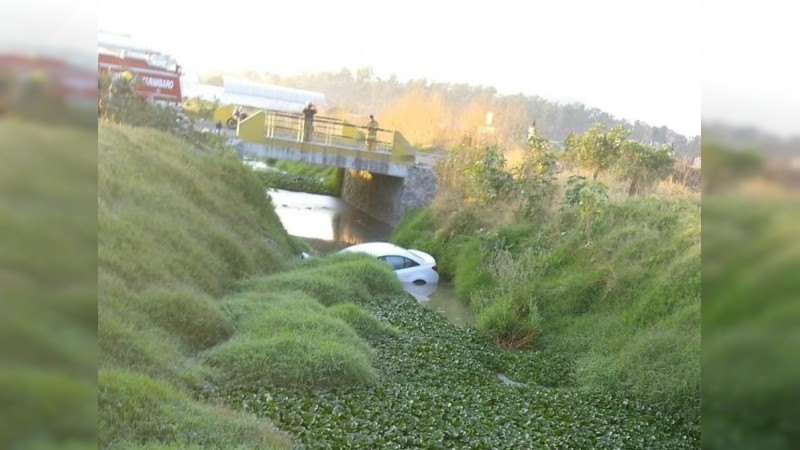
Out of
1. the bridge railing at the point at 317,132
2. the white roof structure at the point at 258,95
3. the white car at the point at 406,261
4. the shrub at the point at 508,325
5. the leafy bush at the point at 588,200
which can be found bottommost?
the shrub at the point at 508,325

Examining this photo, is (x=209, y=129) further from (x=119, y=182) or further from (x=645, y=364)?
(x=645, y=364)

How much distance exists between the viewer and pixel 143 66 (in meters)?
5.54

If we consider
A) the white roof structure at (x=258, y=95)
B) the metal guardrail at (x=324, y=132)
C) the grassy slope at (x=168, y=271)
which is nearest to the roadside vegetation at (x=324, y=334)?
the grassy slope at (x=168, y=271)

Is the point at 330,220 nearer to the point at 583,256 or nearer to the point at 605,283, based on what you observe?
the point at 583,256

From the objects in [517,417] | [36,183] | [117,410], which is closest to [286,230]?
[517,417]

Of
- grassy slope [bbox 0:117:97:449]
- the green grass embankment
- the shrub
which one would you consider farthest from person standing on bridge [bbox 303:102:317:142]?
grassy slope [bbox 0:117:97:449]

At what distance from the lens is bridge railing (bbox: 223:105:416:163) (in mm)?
6246

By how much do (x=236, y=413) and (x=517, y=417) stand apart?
1.76m

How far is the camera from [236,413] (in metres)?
3.75

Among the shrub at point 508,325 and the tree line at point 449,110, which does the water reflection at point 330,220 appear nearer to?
the tree line at point 449,110

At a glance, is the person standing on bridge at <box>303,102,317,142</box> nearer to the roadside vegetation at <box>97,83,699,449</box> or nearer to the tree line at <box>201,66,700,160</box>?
the tree line at <box>201,66,700,160</box>

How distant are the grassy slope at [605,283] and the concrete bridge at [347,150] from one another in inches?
31.0

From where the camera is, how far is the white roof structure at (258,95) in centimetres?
621

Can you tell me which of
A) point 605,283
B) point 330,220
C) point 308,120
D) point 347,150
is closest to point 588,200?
point 605,283
